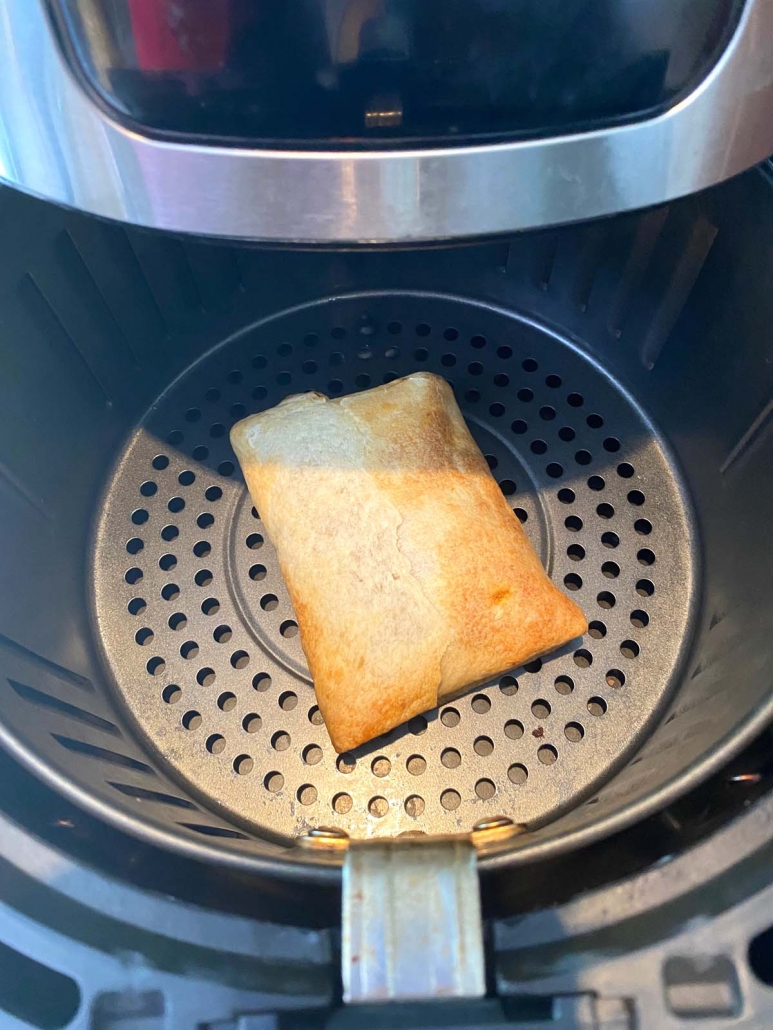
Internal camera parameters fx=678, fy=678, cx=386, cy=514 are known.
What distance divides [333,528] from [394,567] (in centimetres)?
6

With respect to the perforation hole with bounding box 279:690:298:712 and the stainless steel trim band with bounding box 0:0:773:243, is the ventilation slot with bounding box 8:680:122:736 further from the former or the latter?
the stainless steel trim band with bounding box 0:0:773:243

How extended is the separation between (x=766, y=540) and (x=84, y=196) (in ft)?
1.70

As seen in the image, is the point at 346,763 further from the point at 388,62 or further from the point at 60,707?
the point at 388,62

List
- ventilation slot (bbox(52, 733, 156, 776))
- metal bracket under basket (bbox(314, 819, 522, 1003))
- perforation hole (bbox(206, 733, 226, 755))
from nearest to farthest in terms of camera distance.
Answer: metal bracket under basket (bbox(314, 819, 522, 1003)) → ventilation slot (bbox(52, 733, 156, 776)) → perforation hole (bbox(206, 733, 226, 755))

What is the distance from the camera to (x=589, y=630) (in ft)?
1.94

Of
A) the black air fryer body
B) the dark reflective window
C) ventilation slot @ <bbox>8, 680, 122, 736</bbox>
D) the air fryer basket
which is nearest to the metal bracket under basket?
the black air fryer body

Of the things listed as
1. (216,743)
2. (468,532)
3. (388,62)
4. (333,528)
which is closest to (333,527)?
(333,528)

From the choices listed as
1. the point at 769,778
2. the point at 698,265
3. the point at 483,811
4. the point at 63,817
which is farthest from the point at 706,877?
the point at 698,265

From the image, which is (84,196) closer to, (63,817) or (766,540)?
(63,817)

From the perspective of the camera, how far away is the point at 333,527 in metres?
0.53

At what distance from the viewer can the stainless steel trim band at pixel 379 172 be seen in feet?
1.15

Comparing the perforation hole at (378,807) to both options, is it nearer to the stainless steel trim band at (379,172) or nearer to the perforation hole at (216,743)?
the perforation hole at (216,743)

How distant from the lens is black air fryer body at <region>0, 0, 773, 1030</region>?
1.09ft

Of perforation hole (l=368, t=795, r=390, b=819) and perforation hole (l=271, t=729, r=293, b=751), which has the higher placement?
perforation hole (l=271, t=729, r=293, b=751)
